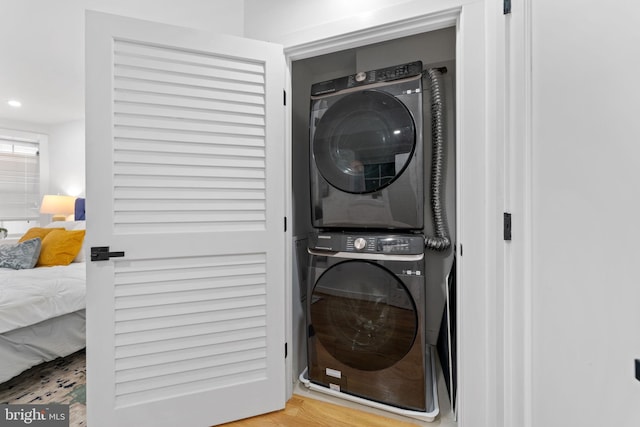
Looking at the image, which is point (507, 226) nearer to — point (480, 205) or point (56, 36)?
point (480, 205)

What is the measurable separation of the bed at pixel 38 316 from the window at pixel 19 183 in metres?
2.79

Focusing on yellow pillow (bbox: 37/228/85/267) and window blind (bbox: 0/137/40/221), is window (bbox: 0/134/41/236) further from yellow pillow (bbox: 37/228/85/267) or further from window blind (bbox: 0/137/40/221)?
yellow pillow (bbox: 37/228/85/267)

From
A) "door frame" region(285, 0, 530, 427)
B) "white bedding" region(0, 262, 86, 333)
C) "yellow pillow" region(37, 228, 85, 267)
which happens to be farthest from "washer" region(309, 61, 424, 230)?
"yellow pillow" region(37, 228, 85, 267)

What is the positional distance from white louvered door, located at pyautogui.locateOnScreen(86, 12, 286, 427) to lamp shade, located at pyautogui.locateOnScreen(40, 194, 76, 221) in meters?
3.64

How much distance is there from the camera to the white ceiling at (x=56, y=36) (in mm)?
1851

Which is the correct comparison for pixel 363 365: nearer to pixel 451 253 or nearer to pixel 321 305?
pixel 321 305

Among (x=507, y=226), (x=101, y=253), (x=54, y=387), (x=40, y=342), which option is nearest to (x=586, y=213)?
(x=507, y=226)

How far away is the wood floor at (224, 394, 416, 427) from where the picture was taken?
1540 millimetres

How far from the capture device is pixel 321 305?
5.75ft

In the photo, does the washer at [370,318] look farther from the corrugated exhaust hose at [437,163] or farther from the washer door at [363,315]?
the corrugated exhaust hose at [437,163]

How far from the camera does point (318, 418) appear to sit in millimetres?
1589

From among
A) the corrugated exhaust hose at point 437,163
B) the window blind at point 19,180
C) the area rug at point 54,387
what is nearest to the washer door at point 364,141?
the corrugated exhaust hose at point 437,163

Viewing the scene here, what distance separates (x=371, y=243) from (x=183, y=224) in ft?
3.32

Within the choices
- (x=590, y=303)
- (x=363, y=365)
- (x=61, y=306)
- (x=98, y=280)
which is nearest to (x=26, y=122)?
(x=61, y=306)
